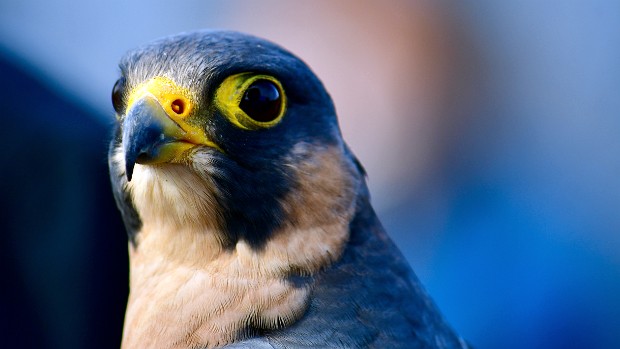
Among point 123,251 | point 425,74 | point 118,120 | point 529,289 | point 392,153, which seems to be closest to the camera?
point 118,120

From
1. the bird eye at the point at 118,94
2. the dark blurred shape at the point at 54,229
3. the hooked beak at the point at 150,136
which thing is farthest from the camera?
the dark blurred shape at the point at 54,229

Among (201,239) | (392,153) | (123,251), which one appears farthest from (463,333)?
(201,239)

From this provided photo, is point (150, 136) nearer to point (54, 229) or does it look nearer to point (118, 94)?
point (118, 94)

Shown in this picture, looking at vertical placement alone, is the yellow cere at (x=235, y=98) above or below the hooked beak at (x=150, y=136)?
above

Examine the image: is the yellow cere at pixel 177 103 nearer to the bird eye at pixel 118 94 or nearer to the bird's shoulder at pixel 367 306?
the bird eye at pixel 118 94

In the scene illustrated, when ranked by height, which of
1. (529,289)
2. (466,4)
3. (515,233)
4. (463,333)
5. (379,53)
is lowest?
(463,333)

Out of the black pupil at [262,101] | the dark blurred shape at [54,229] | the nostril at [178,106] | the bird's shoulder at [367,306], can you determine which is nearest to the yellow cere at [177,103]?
the nostril at [178,106]

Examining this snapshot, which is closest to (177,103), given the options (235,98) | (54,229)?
(235,98)

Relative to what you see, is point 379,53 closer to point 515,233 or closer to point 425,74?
point 425,74
